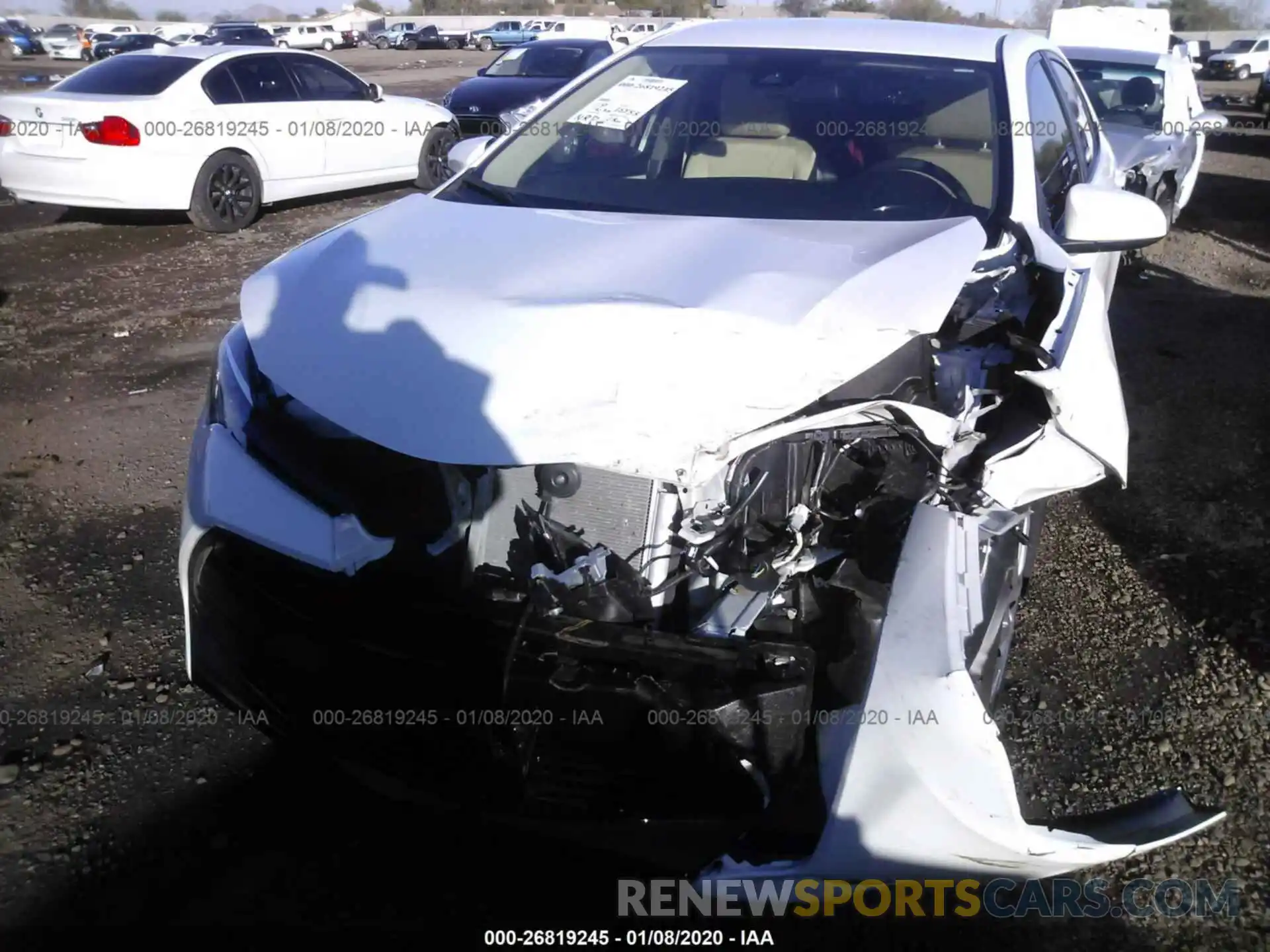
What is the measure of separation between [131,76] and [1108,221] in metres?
8.10

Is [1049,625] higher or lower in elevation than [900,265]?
lower

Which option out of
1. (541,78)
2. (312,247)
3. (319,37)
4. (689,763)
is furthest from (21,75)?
(689,763)

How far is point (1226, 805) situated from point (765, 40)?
273 cm

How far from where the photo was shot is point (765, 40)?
10.9 feet

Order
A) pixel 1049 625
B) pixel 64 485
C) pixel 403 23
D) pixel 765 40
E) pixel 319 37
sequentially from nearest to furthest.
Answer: pixel 1049 625 → pixel 765 40 → pixel 64 485 → pixel 319 37 → pixel 403 23

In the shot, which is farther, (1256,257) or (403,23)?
(403,23)

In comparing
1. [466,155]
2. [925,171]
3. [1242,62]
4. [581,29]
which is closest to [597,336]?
[925,171]

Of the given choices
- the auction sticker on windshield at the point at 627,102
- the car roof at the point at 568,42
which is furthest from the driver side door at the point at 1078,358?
the car roof at the point at 568,42

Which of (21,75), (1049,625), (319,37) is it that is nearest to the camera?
(1049,625)

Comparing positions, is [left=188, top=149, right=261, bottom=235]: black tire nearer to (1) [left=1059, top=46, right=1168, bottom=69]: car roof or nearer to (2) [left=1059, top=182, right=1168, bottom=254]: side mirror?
(1) [left=1059, top=46, right=1168, bottom=69]: car roof

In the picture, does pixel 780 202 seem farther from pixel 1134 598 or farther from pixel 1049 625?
pixel 1134 598

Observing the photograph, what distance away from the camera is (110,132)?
737cm

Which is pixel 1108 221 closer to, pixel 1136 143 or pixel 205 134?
pixel 1136 143

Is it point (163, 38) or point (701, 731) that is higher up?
point (163, 38)
